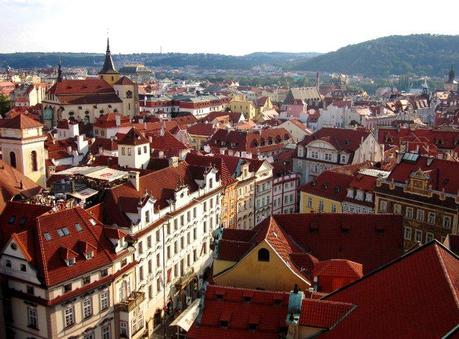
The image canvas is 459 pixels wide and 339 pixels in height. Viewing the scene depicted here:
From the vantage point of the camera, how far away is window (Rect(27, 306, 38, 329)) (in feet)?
128

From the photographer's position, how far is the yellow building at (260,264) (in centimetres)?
3741

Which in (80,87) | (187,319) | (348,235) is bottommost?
(187,319)

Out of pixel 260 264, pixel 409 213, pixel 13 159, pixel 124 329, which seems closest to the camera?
pixel 260 264

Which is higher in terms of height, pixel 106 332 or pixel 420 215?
pixel 420 215

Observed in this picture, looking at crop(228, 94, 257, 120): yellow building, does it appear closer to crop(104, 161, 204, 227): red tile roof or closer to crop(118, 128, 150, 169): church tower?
crop(118, 128, 150, 169): church tower

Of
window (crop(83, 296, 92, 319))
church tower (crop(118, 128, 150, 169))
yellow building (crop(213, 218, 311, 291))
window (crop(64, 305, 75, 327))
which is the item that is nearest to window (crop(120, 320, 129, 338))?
window (crop(83, 296, 92, 319))

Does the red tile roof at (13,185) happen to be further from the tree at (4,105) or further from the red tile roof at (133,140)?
the tree at (4,105)

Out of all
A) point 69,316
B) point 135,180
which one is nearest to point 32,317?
point 69,316

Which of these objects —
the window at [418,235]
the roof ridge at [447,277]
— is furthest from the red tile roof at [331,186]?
the roof ridge at [447,277]

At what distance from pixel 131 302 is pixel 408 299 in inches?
990

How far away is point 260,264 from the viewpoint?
37.9 meters

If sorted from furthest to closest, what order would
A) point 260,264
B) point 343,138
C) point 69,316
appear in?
point 343,138
point 69,316
point 260,264

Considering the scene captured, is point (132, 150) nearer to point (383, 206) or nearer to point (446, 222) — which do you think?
point (383, 206)

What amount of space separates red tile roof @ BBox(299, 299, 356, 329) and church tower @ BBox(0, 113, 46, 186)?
39558mm
